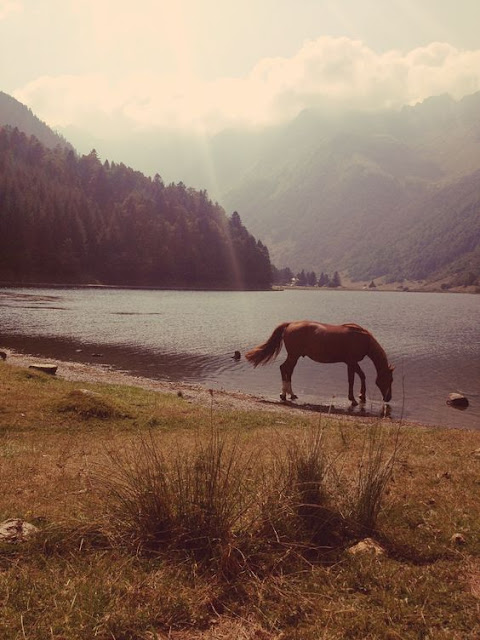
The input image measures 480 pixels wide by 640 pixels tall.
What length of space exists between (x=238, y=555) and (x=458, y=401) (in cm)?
2106

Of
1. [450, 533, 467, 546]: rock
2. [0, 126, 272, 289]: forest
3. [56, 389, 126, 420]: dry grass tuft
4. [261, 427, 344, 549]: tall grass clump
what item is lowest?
[56, 389, 126, 420]: dry grass tuft

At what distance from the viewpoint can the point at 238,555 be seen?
5426mm

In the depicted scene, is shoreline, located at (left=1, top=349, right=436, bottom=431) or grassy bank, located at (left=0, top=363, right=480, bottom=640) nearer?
grassy bank, located at (left=0, top=363, right=480, bottom=640)

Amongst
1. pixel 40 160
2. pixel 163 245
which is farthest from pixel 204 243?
pixel 40 160

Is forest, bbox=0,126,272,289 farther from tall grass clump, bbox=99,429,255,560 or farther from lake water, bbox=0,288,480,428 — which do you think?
tall grass clump, bbox=99,429,255,560

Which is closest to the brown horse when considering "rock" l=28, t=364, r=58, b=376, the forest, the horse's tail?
the horse's tail

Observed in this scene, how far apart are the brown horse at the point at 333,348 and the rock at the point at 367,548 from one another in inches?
655

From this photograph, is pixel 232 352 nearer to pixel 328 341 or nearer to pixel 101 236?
pixel 328 341

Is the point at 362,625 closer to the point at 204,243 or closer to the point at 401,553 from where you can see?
the point at 401,553

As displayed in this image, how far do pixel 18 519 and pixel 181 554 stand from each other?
7.44 feet

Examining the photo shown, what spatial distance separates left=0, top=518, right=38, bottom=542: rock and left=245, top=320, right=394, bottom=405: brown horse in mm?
17584

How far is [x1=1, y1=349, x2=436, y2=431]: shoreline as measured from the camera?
1966 centimetres

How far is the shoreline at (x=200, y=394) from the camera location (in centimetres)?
1966

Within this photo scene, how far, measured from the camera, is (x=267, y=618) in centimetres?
454
